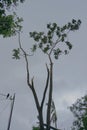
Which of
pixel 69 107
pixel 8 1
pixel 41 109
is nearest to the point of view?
pixel 8 1

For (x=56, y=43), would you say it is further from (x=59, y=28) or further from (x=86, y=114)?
(x=86, y=114)

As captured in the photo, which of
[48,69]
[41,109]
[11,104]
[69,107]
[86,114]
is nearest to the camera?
[41,109]

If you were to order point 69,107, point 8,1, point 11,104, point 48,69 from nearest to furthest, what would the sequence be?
point 8,1
point 48,69
point 11,104
point 69,107

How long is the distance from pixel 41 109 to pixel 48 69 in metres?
5.36

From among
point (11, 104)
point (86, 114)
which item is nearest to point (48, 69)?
point (11, 104)

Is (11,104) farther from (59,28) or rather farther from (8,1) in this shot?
(8,1)

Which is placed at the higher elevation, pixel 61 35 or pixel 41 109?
pixel 61 35

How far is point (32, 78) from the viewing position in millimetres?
38219

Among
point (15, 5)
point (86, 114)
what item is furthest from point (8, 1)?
point (86, 114)

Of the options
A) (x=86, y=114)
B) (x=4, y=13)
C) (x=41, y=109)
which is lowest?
(x=41, y=109)

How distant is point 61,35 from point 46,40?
1798 millimetres

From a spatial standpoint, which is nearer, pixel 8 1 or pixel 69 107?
pixel 8 1

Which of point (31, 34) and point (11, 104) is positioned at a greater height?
point (31, 34)

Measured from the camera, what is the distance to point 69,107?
7162 centimetres
